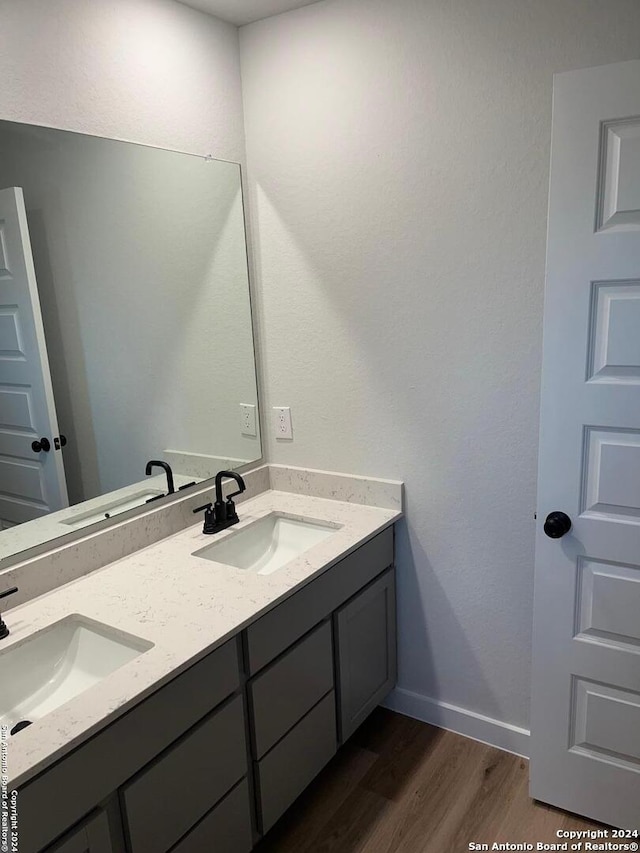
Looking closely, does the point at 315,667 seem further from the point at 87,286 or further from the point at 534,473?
the point at 87,286

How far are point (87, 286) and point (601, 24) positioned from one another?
1521mm

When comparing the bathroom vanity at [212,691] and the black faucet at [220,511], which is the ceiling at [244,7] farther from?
the bathroom vanity at [212,691]

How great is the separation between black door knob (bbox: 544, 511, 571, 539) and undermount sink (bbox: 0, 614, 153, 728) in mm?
1079

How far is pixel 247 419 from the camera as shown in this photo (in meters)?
2.38

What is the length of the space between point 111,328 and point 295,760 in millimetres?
1366

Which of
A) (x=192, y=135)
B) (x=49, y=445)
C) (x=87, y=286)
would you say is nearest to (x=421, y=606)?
(x=49, y=445)

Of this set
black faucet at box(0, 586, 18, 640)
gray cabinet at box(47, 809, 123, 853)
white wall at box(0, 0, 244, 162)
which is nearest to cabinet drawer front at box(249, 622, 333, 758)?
gray cabinet at box(47, 809, 123, 853)

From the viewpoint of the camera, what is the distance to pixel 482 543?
2.06 meters

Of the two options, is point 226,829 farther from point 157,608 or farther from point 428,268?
point 428,268

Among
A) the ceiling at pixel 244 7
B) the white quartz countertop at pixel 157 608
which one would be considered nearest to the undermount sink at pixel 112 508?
the white quartz countertop at pixel 157 608

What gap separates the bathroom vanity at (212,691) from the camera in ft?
3.89

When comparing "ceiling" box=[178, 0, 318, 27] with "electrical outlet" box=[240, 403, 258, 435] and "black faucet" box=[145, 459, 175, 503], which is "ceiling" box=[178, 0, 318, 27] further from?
"black faucet" box=[145, 459, 175, 503]

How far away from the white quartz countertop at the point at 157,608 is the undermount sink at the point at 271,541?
1.4 inches

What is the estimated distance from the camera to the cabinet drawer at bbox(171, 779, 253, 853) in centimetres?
145
